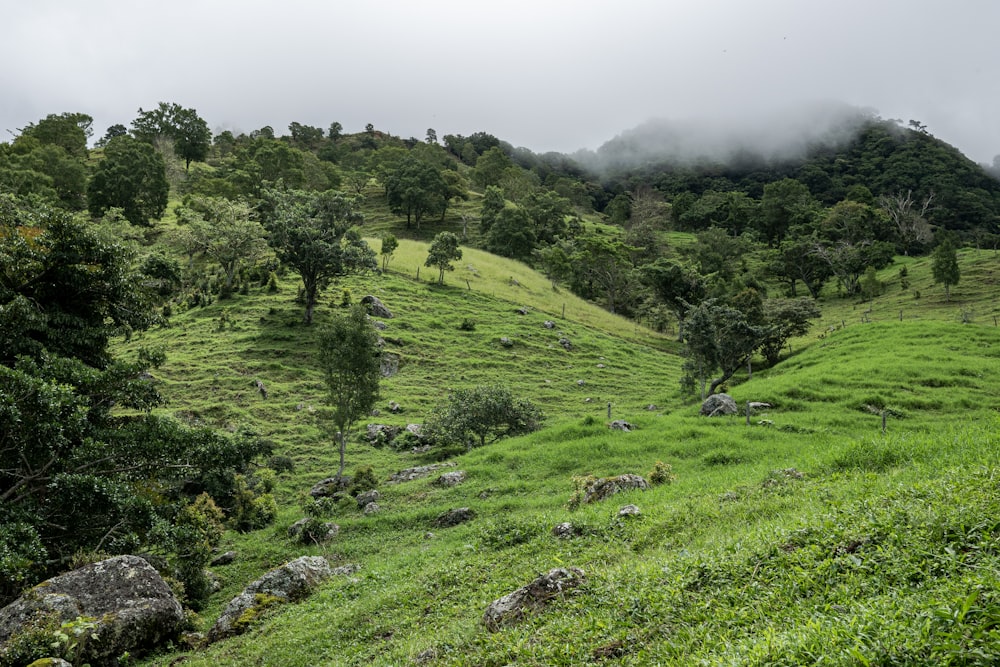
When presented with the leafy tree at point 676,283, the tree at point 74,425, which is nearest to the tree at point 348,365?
the tree at point 74,425

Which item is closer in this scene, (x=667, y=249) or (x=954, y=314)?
(x=954, y=314)

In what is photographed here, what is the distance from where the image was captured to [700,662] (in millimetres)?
5074

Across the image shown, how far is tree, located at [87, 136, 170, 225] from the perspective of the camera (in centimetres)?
7000

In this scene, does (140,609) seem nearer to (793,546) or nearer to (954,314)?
(793,546)

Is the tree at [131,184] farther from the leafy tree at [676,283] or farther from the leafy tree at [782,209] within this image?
the leafy tree at [782,209]

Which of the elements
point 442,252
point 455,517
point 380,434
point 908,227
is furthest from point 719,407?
point 908,227

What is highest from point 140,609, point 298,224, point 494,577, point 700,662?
point 298,224

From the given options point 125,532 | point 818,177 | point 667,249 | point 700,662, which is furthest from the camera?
point 818,177

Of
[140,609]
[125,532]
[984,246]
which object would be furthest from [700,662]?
[984,246]

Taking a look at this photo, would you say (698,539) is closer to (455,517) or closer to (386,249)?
(455,517)

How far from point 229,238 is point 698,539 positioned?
56.7 metres

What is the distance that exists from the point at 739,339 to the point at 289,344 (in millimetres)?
36751

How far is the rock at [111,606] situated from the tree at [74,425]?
2.58 ft

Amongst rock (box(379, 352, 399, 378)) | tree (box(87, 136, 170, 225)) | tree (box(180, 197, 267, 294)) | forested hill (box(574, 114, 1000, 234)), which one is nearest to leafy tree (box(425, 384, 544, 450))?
rock (box(379, 352, 399, 378))
